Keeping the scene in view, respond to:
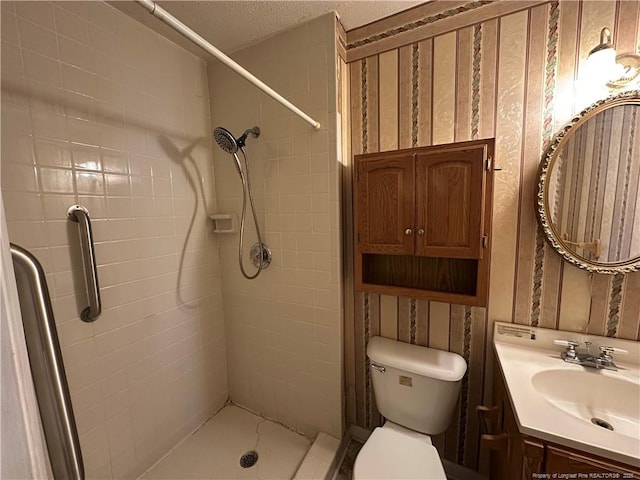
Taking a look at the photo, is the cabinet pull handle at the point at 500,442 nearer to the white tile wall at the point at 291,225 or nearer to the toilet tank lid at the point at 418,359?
the toilet tank lid at the point at 418,359

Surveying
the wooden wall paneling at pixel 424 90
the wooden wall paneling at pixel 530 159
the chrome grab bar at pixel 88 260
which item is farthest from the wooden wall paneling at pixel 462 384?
the chrome grab bar at pixel 88 260

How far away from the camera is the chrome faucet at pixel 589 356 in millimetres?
1039

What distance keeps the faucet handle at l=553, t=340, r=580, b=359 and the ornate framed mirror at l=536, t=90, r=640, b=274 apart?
311mm

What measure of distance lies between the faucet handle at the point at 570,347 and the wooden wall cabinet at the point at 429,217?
37 cm

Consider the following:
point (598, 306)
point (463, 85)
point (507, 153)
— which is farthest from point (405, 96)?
point (598, 306)

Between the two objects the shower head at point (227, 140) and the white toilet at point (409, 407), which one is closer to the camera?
the white toilet at point (409, 407)

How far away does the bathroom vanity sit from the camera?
749 mm

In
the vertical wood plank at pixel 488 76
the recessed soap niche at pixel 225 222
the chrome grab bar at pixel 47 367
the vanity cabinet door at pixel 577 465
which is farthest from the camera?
the recessed soap niche at pixel 225 222

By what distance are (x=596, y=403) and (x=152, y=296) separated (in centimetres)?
202

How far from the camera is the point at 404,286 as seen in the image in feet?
4.50

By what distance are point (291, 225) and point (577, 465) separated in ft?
4.54

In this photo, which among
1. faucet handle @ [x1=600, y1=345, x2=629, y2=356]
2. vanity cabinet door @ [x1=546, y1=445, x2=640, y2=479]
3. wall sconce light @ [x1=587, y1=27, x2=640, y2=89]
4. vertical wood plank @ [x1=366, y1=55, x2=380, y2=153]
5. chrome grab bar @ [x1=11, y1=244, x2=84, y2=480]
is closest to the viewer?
chrome grab bar @ [x1=11, y1=244, x2=84, y2=480]

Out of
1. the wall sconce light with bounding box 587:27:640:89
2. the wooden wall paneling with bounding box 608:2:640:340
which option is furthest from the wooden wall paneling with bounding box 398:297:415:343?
the wall sconce light with bounding box 587:27:640:89

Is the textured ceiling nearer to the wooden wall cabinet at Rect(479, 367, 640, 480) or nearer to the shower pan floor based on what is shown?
the wooden wall cabinet at Rect(479, 367, 640, 480)
